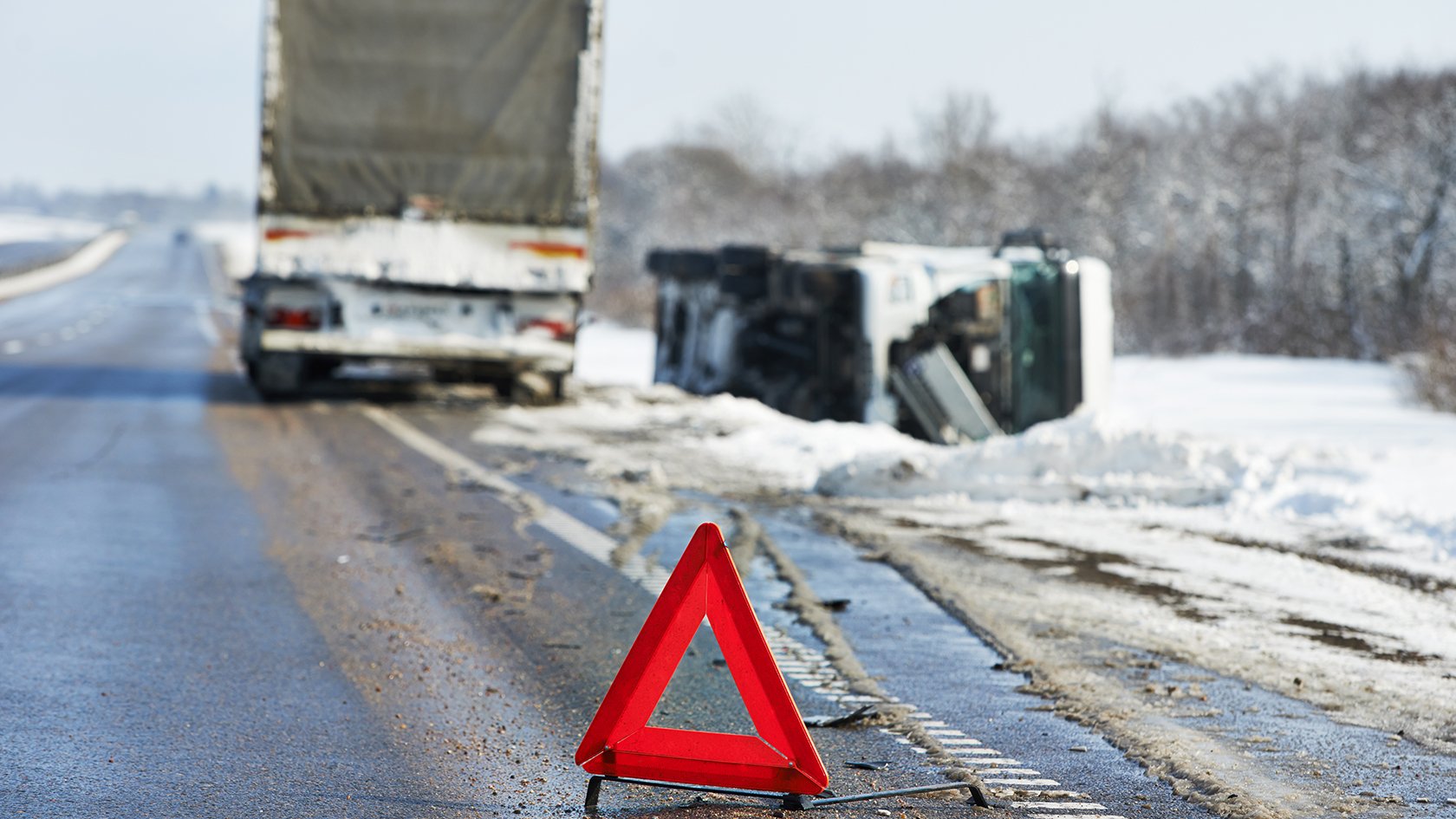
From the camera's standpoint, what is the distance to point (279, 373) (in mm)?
14234

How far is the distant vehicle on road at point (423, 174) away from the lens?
13.0 metres

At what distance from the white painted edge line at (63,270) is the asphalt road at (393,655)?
44.5m

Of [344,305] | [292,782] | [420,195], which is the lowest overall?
[292,782]

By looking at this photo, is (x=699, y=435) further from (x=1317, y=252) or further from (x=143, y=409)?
(x=1317, y=252)

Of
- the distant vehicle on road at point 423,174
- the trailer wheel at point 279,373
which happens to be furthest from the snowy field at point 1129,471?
the trailer wheel at point 279,373

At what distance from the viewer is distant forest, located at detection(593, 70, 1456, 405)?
28.2 metres

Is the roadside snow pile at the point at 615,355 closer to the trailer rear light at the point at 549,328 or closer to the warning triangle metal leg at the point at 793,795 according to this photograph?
the trailer rear light at the point at 549,328

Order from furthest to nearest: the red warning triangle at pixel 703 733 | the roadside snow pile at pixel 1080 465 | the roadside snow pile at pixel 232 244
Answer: the roadside snow pile at pixel 232 244 < the roadside snow pile at pixel 1080 465 < the red warning triangle at pixel 703 733

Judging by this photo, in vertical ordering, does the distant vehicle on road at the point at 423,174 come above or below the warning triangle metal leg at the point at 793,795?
above

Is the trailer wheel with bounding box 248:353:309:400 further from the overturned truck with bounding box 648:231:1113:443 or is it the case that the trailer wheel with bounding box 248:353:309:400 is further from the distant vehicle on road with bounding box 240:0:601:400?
the overturned truck with bounding box 648:231:1113:443

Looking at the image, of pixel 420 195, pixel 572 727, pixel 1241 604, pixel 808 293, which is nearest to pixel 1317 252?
pixel 808 293

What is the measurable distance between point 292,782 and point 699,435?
8.99 m

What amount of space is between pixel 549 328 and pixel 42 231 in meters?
136

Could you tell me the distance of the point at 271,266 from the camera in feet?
42.8
